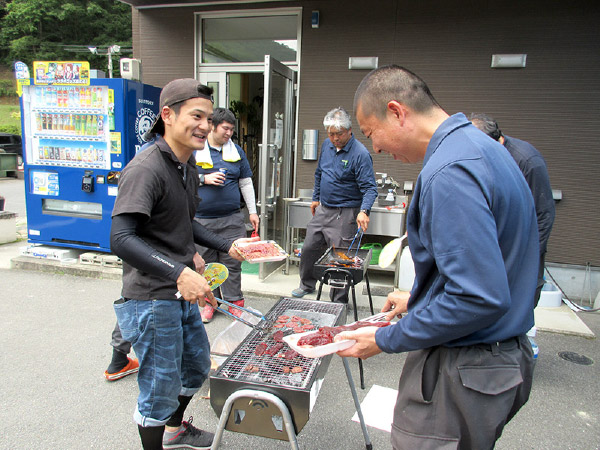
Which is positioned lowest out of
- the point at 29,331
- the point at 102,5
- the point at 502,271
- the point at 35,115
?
the point at 29,331

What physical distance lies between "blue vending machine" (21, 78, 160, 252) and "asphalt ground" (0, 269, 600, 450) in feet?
5.69

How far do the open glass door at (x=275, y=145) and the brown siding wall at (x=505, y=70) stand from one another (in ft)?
1.78

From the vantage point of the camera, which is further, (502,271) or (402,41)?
(402,41)

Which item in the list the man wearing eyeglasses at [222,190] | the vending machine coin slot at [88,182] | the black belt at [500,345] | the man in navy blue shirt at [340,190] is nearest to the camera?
the black belt at [500,345]

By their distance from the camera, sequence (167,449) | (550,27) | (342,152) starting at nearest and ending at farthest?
(167,449) < (342,152) < (550,27)

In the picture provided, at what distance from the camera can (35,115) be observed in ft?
20.3

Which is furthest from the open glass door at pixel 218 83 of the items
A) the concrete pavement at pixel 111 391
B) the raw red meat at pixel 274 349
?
the raw red meat at pixel 274 349

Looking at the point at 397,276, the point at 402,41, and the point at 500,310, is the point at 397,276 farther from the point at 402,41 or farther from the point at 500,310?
the point at 500,310

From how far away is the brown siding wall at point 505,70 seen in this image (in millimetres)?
5293

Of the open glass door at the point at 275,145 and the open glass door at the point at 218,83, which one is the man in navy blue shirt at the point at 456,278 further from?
the open glass door at the point at 218,83

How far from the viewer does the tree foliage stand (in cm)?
3356

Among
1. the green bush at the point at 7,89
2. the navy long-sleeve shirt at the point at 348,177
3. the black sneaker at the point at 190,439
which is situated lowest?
the black sneaker at the point at 190,439

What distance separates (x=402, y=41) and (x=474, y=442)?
18.2 ft

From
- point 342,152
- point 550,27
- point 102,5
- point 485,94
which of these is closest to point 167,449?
point 342,152
